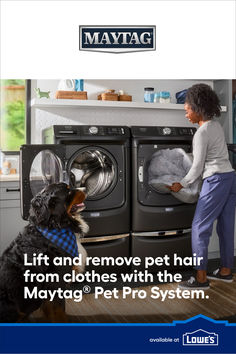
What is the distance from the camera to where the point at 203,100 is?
1854 mm

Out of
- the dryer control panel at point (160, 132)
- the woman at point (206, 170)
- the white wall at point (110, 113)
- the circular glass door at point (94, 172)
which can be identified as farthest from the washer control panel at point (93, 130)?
the white wall at point (110, 113)

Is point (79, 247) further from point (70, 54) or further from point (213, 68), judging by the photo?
point (213, 68)

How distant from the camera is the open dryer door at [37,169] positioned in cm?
Result: 176

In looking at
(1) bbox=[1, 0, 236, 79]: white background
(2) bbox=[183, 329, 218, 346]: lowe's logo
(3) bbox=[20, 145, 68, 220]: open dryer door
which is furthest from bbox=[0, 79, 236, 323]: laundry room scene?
(1) bbox=[1, 0, 236, 79]: white background

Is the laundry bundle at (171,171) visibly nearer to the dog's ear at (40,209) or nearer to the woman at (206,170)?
the woman at (206,170)

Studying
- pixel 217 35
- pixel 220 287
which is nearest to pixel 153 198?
pixel 220 287

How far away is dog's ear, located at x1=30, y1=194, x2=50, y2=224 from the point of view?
1.36 meters

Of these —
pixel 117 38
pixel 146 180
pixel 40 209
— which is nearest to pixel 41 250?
pixel 40 209

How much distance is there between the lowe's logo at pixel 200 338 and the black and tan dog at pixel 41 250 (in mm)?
461

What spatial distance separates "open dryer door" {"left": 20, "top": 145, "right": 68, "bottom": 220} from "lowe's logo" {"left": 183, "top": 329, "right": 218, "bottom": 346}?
94cm

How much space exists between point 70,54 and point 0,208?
1328 mm

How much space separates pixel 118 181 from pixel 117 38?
3.71 feet

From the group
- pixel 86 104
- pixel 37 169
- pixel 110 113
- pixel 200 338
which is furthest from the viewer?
pixel 110 113

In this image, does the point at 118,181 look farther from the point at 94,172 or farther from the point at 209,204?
the point at 209,204
